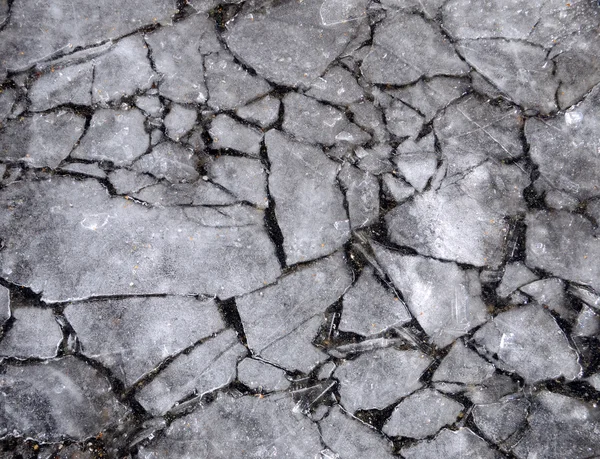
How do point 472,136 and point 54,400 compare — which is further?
point 472,136

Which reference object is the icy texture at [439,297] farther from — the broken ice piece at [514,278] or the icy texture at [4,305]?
the icy texture at [4,305]

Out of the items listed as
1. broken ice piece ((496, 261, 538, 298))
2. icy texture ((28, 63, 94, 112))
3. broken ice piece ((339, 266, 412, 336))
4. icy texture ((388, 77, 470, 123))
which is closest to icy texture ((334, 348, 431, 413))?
broken ice piece ((339, 266, 412, 336))

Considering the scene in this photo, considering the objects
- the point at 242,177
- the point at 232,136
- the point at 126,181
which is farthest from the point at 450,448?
the point at 126,181

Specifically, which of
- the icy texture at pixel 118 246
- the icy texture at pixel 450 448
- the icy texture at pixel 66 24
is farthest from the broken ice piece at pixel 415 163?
the icy texture at pixel 66 24

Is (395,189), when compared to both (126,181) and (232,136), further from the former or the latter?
(126,181)

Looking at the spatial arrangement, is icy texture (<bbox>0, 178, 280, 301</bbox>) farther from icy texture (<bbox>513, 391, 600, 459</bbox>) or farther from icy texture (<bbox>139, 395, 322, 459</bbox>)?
icy texture (<bbox>513, 391, 600, 459</bbox>)

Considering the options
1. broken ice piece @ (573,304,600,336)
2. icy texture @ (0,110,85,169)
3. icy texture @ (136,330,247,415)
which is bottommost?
icy texture @ (136,330,247,415)
